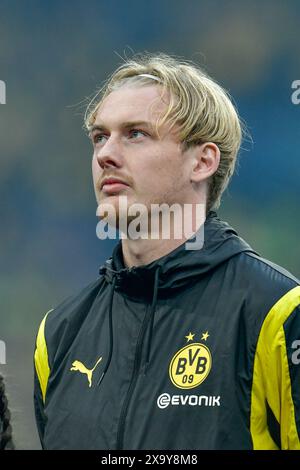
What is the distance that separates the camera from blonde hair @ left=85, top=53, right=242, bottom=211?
222 centimetres

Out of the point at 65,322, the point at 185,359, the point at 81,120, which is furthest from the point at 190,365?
the point at 81,120

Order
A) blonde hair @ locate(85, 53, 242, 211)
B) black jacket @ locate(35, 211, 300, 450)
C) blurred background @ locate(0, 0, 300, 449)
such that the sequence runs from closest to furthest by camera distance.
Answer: black jacket @ locate(35, 211, 300, 450)
blonde hair @ locate(85, 53, 242, 211)
blurred background @ locate(0, 0, 300, 449)

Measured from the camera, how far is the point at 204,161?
2.27 meters

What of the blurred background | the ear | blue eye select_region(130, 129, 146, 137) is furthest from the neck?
the blurred background

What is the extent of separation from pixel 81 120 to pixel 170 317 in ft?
12.0

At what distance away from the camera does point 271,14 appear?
544cm

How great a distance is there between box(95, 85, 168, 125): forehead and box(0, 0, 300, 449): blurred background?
2781 millimetres

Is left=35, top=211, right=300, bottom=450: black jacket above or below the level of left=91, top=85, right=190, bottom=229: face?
below

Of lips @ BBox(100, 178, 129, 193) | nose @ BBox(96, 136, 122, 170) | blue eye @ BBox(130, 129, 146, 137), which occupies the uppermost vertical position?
blue eye @ BBox(130, 129, 146, 137)

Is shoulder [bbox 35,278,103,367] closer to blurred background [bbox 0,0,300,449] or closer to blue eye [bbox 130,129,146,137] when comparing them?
blue eye [bbox 130,129,146,137]

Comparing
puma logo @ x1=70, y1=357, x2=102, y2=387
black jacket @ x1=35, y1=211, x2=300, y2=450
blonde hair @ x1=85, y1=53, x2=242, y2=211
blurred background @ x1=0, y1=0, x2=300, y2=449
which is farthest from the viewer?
blurred background @ x1=0, y1=0, x2=300, y2=449

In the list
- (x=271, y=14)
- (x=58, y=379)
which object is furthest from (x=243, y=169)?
(x=58, y=379)

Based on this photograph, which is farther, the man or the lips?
the lips

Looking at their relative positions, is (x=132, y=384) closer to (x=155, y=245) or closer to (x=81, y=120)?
(x=155, y=245)
